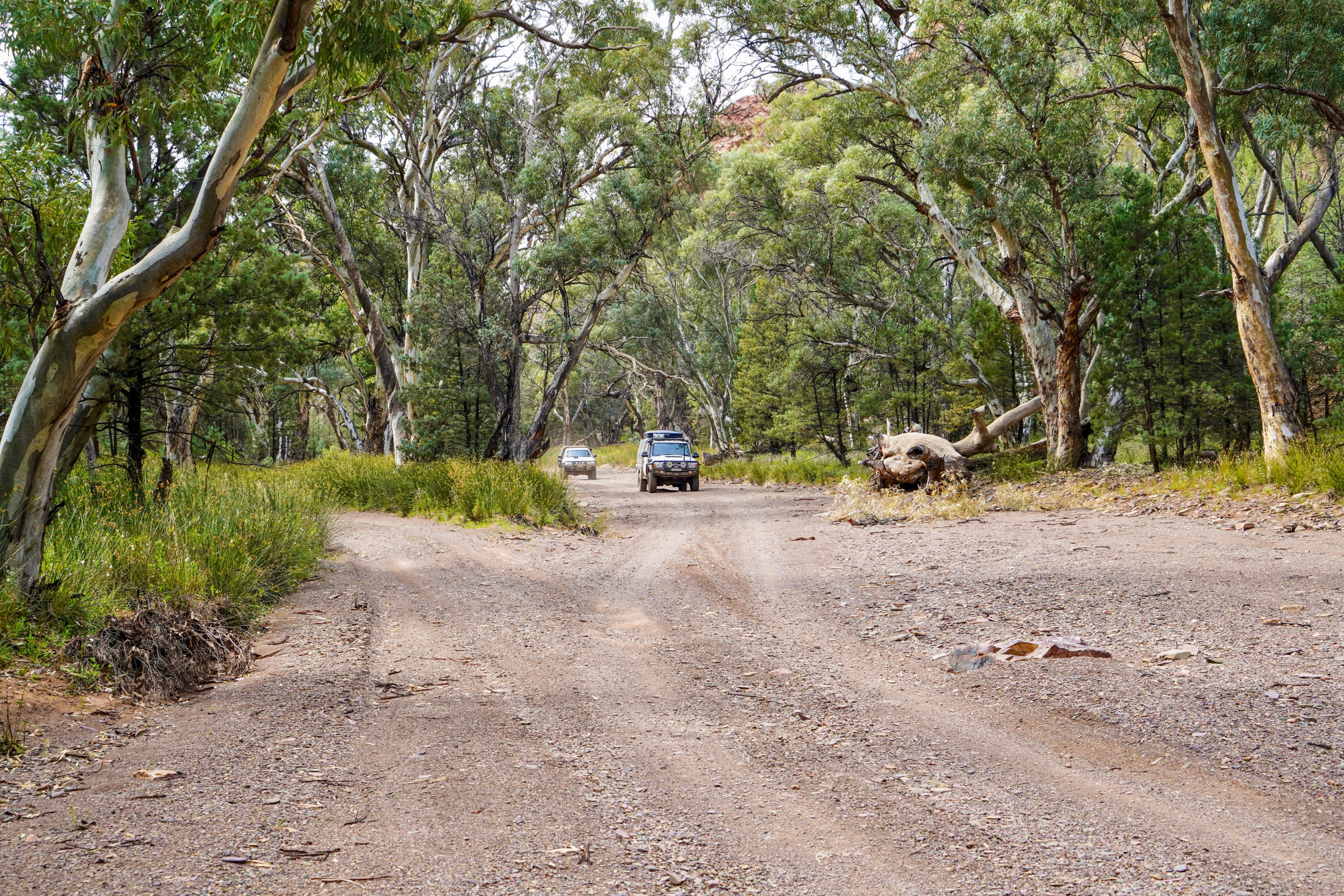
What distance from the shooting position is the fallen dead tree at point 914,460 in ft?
57.4

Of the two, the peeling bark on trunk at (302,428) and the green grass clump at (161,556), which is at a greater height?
the peeling bark on trunk at (302,428)

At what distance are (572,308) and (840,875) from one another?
1455 inches

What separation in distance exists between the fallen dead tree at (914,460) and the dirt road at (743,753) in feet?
29.7

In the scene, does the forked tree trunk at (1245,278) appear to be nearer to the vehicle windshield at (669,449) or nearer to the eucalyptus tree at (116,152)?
the eucalyptus tree at (116,152)

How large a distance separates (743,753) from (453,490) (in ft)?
40.9

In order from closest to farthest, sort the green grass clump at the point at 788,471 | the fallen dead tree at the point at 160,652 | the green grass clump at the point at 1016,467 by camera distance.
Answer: the fallen dead tree at the point at 160,652, the green grass clump at the point at 1016,467, the green grass clump at the point at 788,471

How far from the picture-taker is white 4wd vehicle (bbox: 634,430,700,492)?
92.4 feet

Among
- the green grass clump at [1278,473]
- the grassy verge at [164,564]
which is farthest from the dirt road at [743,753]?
the green grass clump at [1278,473]

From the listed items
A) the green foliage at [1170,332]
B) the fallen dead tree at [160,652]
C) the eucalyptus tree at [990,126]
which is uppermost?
the eucalyptus tree at [990,126]

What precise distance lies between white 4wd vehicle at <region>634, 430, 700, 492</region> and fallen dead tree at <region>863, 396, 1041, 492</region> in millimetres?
9616

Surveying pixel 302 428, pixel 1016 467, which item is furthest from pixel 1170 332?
pixel 302 428

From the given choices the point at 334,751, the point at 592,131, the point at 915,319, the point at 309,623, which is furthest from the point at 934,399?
the point at 334,751

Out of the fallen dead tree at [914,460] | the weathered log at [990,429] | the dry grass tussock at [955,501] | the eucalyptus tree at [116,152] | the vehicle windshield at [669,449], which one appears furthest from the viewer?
the vehicle windshield at [669,449]

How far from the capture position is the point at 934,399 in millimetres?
25953
